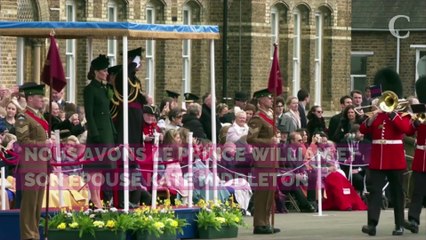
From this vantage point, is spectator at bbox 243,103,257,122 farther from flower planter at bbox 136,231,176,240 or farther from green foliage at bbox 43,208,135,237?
green foliage at bbox 43,208,135,237

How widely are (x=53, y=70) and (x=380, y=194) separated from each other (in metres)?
5.41

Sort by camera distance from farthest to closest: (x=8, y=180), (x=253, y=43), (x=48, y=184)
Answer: (x=253, y=43) < (x=8, y=180) < (x=48, y=184)

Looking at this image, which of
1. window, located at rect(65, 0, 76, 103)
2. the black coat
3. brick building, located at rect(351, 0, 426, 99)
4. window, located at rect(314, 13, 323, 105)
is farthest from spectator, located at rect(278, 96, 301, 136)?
brick building, located at rect(351, 0, 426, 99)

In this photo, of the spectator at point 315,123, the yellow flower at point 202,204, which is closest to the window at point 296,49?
the spectator at point 315,123

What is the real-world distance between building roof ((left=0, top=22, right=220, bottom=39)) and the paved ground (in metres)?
2.99

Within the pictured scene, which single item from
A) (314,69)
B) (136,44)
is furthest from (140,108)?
(314,69)

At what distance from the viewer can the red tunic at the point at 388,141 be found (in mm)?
24188

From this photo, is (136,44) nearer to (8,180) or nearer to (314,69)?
(314,69)

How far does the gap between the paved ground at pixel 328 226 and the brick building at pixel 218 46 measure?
8.44 metres

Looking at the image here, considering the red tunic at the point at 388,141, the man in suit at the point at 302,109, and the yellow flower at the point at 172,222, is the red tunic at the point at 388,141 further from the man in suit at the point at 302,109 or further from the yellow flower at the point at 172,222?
the man in suit at the point at 302,109

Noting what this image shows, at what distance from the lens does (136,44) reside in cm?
4081

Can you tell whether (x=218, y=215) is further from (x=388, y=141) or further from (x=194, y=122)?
(x=194, y=122)

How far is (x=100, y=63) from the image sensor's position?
22734 mm

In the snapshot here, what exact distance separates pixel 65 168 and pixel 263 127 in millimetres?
2760
